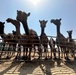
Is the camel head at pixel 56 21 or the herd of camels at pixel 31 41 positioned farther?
the camel head at pixel 56 21

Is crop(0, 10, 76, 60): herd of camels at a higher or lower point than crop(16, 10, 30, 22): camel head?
lower

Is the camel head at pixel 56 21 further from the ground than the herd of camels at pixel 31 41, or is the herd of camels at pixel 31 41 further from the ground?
the camel head at pixel 56 21

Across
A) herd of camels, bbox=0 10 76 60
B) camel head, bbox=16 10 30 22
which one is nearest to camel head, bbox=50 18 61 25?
herd of camels, bbox=0 10 76 60

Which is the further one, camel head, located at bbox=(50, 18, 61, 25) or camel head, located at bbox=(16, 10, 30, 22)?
camel head, located at bbox=(50, 18, 61, 25)

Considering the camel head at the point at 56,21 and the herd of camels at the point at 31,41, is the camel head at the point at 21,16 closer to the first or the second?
the herd of camels at the point at 31,41

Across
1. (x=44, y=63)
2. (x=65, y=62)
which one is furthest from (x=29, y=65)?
(x=65, y=62)

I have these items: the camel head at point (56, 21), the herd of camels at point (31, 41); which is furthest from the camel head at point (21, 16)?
the camel head at point (56, 21)

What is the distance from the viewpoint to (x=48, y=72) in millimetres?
7930

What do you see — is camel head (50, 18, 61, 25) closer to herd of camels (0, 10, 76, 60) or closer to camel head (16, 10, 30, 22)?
herd of camels (0, 10, 76, 60)

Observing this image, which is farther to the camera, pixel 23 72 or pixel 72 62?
pixel 72 62

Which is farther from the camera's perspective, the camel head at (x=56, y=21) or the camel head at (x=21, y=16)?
the camel head at (x=56, y=21)

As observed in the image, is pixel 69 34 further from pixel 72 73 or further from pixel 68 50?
pixel 72 73

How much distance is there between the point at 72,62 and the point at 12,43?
412cm

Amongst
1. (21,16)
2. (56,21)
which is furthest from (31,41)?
(56,21)
